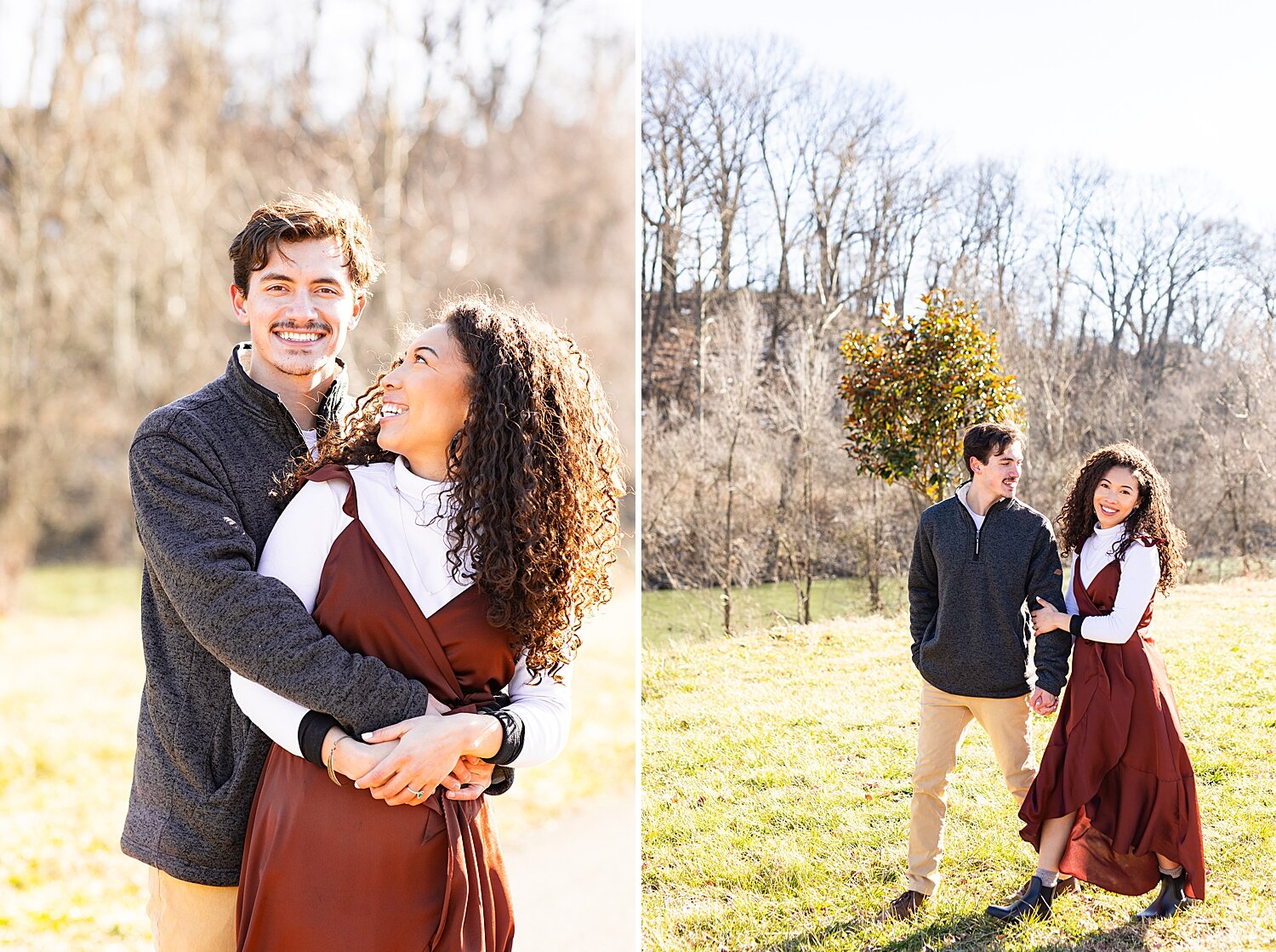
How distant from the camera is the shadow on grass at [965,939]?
3.14 metres

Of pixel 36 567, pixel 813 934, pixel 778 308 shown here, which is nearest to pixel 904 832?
pixel 813 934

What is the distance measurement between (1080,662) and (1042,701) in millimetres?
154

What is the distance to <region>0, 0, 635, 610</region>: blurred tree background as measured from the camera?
34.9ft

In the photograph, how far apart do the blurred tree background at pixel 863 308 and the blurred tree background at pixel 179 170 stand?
657cm

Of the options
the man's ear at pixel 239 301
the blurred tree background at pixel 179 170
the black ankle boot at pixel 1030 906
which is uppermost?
the blurred tree background at pixel 179 170

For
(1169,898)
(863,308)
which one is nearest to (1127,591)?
(1169,898)

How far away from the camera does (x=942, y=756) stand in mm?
3439

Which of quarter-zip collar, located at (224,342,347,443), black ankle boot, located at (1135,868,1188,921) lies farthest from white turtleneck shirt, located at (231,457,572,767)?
black ankle boot, located at (1135,868,1188,921)

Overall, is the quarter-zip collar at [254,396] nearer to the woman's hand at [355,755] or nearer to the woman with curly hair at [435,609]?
the woman with curly hair at [435,609]

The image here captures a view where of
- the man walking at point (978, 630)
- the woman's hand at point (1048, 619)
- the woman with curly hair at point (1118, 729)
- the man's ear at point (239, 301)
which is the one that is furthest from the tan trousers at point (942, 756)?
the man's ear at point (239, 301)

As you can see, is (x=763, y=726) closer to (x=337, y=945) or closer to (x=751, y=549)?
(x=751, y=549)

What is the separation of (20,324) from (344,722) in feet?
35.4

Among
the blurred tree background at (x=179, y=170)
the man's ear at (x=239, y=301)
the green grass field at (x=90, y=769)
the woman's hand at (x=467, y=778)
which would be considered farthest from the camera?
the blurred tree background at (x=179, y=170)

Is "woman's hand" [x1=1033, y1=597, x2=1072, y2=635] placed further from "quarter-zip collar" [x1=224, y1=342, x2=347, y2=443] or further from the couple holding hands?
"quarter-zip collar" [x1=224, y1=342, x2=347, y2=443]
